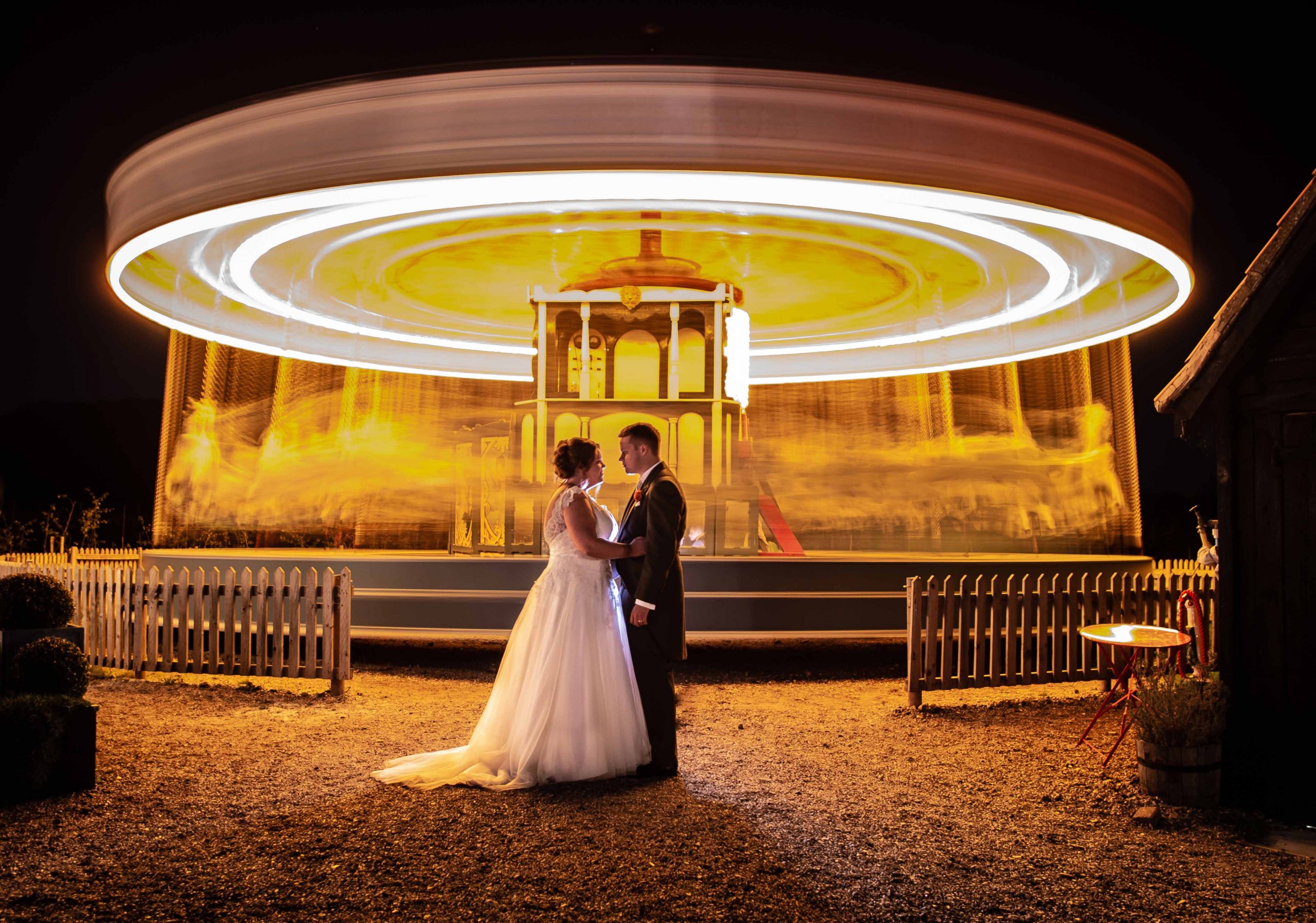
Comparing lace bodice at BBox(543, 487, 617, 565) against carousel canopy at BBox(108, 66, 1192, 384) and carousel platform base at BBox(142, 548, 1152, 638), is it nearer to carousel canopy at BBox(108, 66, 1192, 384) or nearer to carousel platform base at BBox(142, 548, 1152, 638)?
carousel canopy at BBox(108, 66, 1192, 384)

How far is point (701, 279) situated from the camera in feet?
39.3

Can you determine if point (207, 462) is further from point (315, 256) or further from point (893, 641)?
point (893, 641)

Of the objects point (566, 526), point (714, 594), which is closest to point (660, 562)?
point (566, 526)

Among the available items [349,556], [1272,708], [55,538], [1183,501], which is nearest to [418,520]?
[349,556]

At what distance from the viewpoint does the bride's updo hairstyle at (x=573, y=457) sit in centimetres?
543

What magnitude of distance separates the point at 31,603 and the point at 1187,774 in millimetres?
6524

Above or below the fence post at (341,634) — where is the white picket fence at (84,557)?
above

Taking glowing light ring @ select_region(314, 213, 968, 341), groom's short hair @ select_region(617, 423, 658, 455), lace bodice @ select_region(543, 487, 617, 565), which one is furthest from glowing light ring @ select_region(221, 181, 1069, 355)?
lace bodice @ select_region(543, 487, 617, 565)

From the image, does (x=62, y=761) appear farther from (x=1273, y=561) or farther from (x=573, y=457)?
(x=1273, y=561)

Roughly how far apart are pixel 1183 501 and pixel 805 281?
74.1 ft

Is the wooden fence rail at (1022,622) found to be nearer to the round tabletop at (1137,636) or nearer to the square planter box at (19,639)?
the round tabletop at (1137,636)

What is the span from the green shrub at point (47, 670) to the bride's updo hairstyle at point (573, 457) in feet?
9.34

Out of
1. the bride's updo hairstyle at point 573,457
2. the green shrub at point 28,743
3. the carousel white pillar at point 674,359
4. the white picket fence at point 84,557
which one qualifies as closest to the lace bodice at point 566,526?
the bride's updo hairstyle at point 573,457

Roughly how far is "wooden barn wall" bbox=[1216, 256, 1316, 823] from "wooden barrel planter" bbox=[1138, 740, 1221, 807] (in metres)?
0.15
